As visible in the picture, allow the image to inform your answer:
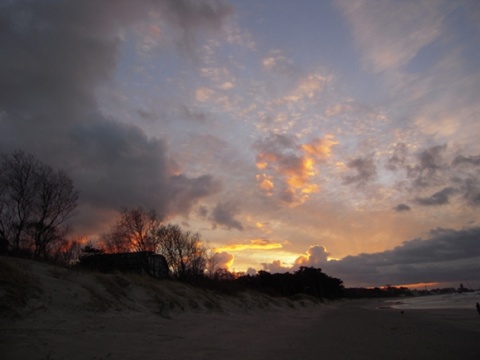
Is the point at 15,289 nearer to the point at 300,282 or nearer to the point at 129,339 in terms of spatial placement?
the point at 129,339

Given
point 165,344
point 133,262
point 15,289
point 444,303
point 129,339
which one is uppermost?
point 133,262

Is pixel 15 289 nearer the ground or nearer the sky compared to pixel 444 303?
nearer the ground

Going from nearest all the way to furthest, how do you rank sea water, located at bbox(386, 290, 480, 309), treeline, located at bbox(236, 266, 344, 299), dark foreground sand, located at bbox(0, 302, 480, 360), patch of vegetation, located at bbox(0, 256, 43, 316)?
dark foreground sand, located at bbox(0, 302, 480, 360) < patch of vegetation, located at bbox(0, 256, 43, 316) < sea water, located at bbox(386, 290, 480, 309) < treeline, located at bbox(236, 266, 344, 299)

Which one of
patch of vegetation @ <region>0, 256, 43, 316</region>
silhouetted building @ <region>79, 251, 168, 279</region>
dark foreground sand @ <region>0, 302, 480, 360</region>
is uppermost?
silhouetted building @ <region>79, 251, 168, 279</region>

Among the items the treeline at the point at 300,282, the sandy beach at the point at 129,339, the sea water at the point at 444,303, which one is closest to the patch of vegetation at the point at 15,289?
the sandy beach at the point at 129,339

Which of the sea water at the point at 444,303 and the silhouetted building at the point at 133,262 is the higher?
the silhouetted building at the point at 133,262

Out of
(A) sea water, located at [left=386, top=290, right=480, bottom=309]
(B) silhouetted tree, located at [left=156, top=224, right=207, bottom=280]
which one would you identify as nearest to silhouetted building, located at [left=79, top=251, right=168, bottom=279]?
(B) silhouetted tree, located at [left=156, top=224, right=207, bottom=280]

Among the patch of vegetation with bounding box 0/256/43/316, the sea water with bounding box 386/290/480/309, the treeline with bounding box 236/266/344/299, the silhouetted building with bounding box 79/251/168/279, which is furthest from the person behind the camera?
the treeline with bounding box 236/266/344/299

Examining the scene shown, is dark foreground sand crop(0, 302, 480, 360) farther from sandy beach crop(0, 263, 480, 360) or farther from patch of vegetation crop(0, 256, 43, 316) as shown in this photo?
patch of vegetation crop(0, 256, 43, 316)

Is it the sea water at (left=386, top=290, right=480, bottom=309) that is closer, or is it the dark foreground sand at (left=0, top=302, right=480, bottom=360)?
the dark foreground sand at (left=0, top=302, right=480, bottom=360)

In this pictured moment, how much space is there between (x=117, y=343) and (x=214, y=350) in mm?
2500

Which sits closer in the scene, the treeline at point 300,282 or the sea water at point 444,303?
the sea water at point 444,303

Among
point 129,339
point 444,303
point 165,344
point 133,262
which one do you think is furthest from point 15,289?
point 444,303

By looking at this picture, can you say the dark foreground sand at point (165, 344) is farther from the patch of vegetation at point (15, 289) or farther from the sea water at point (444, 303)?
the sea water at point (444, 303)
